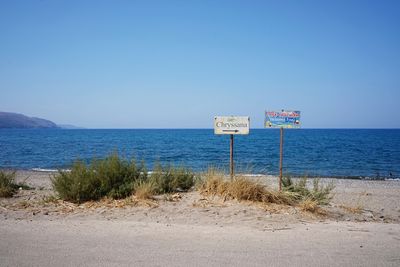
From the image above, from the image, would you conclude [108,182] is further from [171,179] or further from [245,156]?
[245,156]

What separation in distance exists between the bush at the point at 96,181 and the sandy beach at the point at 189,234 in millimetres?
382

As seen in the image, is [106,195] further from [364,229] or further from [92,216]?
[364,229]

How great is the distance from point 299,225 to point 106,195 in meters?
5.01

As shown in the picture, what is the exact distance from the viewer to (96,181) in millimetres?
9070

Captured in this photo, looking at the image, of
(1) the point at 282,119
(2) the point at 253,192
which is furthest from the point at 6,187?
(1) the point at 282,119

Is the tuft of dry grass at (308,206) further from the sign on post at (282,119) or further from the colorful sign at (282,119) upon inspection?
the colorful sign at (282,119)

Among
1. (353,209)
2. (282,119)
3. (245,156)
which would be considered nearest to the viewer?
(353,209)

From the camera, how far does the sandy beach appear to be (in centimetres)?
478

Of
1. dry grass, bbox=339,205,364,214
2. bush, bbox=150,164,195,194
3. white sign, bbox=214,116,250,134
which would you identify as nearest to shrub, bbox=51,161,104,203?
bush, bbox=150,164,195,194

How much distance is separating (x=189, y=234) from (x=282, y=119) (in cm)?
507

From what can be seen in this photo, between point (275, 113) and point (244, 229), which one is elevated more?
point (275, 113)

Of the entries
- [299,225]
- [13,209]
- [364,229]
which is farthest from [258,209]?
[13,209]

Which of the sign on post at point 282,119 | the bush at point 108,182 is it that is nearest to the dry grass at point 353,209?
the sign on post at point 282,119

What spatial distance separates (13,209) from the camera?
26.4ft
